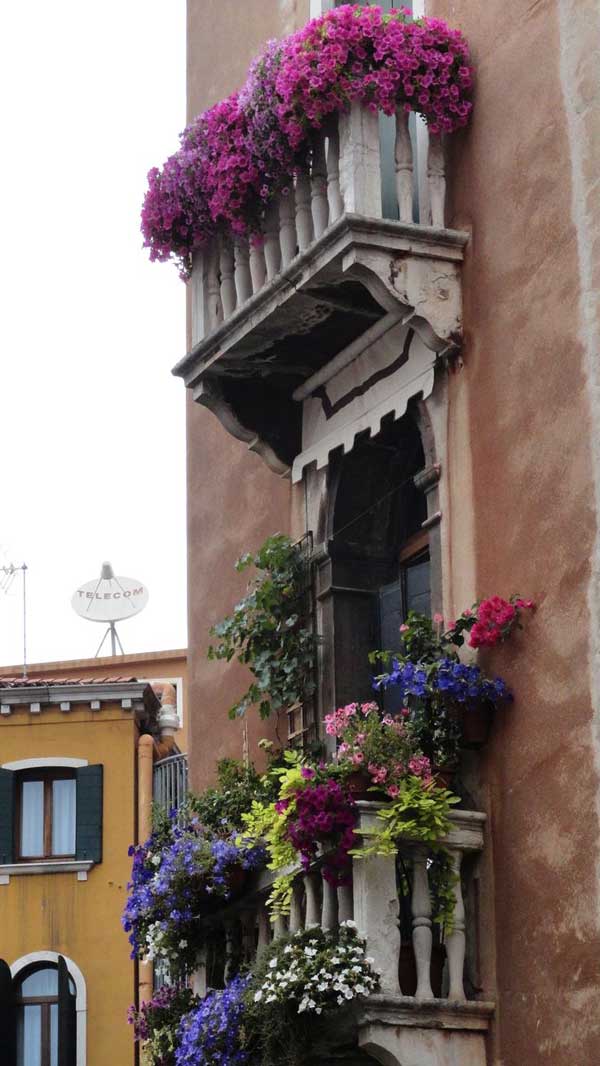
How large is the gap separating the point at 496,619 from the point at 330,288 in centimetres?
231

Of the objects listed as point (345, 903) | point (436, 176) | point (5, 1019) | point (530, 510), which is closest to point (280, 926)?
point (345, 903)

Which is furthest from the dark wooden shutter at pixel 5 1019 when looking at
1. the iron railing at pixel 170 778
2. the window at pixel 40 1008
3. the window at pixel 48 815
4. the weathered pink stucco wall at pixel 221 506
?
the window at pixel 48 815

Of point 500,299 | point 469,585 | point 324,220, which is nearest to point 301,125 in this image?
point 324,220

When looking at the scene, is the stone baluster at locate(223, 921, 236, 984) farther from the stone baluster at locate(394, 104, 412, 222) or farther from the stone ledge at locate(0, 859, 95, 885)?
the stone ledge at locate(0, 859, 95, 885)

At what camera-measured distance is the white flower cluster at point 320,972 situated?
9.22 meters

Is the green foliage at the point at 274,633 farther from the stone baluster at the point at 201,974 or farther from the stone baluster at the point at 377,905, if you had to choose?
the stone baluster at the point at 377,905

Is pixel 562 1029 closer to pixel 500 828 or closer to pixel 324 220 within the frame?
pixel 500 828

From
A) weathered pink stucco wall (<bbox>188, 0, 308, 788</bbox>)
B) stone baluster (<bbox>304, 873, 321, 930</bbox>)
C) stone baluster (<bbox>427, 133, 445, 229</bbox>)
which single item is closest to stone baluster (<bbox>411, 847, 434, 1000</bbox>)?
stone baluster (<bbox>304, 873, 321, 930</bbox>)

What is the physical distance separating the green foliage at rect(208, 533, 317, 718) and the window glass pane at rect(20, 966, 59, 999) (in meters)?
12.5

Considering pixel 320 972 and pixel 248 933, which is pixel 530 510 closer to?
pixel 320 972

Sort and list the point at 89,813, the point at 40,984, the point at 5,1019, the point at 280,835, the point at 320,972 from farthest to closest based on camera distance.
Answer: the point at 89,813, the point at 40,984, the point at 5,1019, the point at 280,835, the point at 320,972

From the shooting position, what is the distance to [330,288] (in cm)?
1109

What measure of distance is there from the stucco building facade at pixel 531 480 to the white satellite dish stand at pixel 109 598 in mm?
17922

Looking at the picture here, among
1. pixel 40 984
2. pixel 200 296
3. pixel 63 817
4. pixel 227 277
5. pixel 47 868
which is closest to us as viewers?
pixel 227 277
